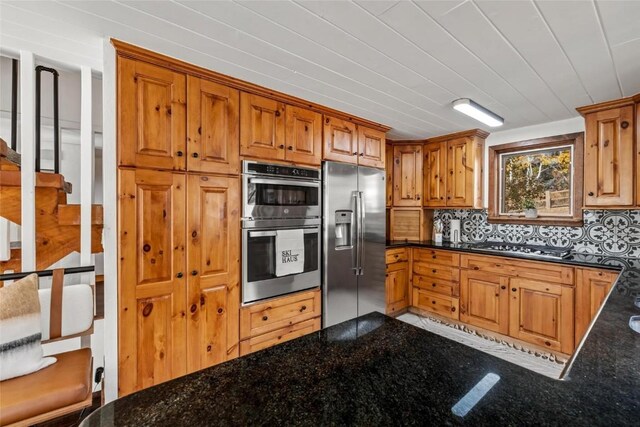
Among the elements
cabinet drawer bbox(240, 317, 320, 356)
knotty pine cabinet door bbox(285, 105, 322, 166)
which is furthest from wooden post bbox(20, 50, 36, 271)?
knotty pine cabinet door bbox(285, 105, 322, 166)

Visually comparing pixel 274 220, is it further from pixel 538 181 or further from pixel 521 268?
pixel 538 181

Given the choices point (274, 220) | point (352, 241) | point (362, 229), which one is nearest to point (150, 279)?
point (274, 220)

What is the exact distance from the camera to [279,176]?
2.38 m

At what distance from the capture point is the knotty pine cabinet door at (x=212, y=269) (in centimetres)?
196

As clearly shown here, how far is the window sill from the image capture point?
3078 mm

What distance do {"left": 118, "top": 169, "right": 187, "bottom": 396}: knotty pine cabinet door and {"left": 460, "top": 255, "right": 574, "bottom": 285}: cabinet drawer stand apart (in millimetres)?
2958

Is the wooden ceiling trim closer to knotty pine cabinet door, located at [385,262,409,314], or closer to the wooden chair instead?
the wooden chair

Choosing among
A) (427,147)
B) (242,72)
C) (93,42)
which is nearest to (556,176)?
(427,147)

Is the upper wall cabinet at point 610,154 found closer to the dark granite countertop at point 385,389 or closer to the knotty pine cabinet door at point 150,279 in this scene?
the dark granite countertop at point 385,389

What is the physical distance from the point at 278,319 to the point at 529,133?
3.49 meters

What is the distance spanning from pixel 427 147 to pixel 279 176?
2.47m

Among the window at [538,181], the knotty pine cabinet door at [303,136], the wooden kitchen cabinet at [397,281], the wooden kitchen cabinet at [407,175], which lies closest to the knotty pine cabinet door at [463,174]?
the window at [538,181]

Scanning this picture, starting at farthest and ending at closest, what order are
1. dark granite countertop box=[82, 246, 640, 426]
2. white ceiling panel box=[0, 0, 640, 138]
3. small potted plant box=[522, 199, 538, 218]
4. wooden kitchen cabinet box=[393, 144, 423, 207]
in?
wooden kitchen cabinet box=[393, 144, 423, 207] → small potted plant box=[522, 199, 538, 218] → white ceiling panel box=[0, 0, 640, 138] → dark granite countertop box=[82, 246, 640, 426]

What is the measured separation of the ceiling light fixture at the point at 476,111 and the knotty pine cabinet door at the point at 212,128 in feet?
6.10
